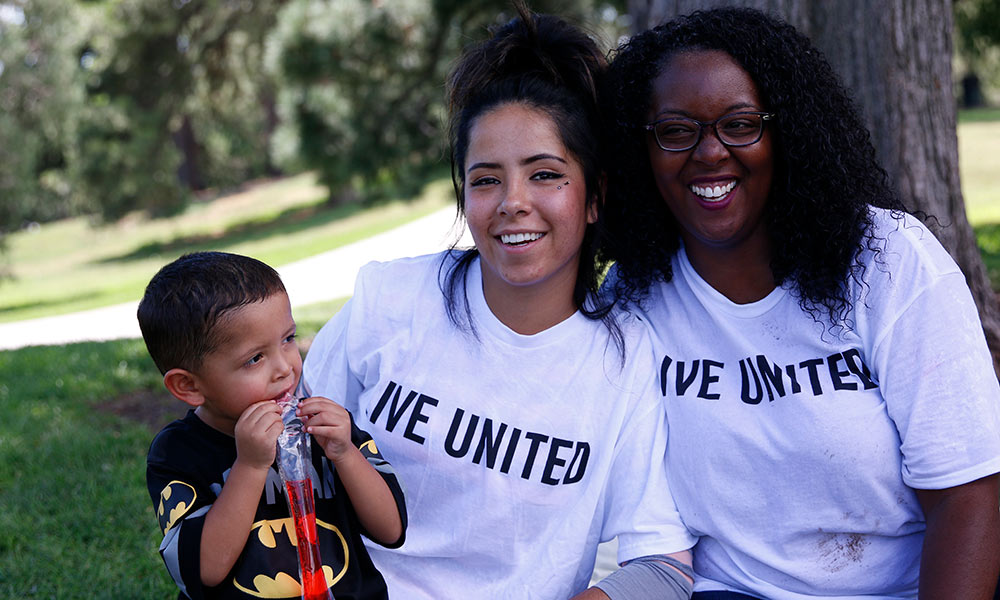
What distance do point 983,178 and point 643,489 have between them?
16.6 m

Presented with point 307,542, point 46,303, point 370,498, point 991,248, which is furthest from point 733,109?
point 46,303

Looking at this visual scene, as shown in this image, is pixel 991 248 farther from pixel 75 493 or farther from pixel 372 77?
pixel 75 493

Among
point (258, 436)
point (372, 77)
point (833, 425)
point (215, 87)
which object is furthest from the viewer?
point (215, 87)

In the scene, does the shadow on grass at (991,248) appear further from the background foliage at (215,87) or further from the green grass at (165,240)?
the green grass at (165,240)

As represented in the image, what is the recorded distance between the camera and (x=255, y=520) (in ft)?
5.87

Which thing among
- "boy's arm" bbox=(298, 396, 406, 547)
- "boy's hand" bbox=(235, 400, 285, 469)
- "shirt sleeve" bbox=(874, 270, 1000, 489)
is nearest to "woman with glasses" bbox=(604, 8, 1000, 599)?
"shirt sleeve" bbox=(874, 270, 1000, 489)

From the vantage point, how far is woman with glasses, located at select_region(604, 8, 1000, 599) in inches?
70.7

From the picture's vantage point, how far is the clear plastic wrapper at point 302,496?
68.3 inches

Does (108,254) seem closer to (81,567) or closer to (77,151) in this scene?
(77,151)

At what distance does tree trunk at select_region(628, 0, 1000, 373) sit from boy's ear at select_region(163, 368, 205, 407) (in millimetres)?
2501

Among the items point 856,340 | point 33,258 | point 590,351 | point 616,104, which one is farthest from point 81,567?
point 33,258

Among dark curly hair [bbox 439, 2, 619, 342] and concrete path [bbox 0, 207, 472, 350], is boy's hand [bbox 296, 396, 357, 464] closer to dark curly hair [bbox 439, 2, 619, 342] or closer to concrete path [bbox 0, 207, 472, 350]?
Answer: dark curly hair [bbox 439, 2, 619, 342]

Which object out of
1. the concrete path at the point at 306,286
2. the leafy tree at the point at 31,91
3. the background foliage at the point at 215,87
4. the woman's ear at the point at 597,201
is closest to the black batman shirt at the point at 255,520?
the woman's ear at the point at 597,201

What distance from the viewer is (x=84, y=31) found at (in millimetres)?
17484
